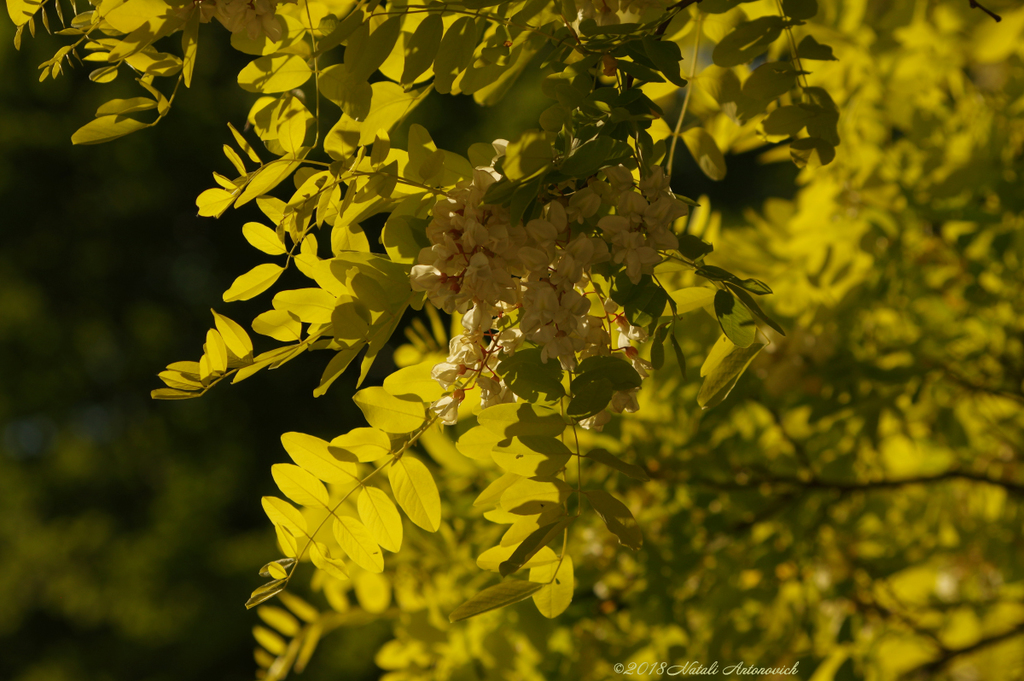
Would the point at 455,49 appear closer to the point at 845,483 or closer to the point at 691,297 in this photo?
the point at 691,297

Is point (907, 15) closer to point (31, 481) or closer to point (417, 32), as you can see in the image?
point (417, 32)

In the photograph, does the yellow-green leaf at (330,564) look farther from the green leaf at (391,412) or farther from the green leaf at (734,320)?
the green leaf at (734,320)

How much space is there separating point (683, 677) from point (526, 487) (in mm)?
513

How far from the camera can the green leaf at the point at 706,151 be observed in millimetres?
552

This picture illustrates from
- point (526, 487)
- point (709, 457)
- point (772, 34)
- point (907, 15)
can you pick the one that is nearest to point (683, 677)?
point (709, 457)

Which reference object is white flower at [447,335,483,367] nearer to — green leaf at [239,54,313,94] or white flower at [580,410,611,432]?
white flower at [580,410,611,432]

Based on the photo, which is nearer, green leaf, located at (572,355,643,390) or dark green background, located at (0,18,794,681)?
green leaf, located at (572,355,643,390)

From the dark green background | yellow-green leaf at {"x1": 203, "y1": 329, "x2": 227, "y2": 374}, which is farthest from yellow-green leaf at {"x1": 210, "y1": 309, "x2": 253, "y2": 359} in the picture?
the dark green background

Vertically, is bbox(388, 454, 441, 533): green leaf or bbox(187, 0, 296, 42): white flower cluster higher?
bbox(187, 0, 296, 42): white flower cluster

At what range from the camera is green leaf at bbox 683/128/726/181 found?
55 cm

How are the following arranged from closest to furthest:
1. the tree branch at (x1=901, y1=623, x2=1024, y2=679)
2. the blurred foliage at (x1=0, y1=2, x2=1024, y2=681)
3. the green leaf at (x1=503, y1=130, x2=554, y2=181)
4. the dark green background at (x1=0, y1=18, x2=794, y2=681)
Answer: the green leaf at (x1=503, y1=130, x2=554, y2=181), the blurred foliage at (x1=0, y1=2, x2=1024, y2=681), the tree branch at (x1=901, y1=623, x2=1024, y2=679), the dark green background at (x1=0, y1=18, x2=794, y2=681)

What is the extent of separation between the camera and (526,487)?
415 millimetres

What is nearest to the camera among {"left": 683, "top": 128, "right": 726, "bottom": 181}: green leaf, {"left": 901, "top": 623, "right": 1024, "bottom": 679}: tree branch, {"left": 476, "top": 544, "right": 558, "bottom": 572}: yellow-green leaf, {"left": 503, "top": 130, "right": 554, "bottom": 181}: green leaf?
{"left": 503, "top": 130, "right": 554, "bottom": 181}: green leaf

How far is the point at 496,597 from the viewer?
1.30ft
